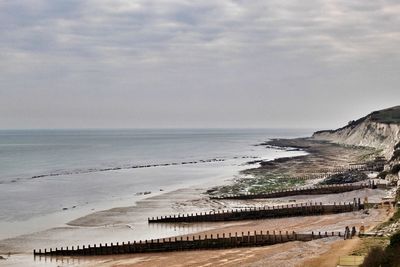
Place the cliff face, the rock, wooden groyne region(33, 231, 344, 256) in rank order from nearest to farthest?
1. wooden groyne region(33, 231, 344, 256)
2. the rock
3. the cliff face

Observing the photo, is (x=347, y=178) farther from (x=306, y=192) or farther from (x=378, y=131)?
(x=378, y=131)

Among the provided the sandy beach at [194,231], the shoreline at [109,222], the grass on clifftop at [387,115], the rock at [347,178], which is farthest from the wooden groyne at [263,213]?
the grass on clifftop at [387,115]

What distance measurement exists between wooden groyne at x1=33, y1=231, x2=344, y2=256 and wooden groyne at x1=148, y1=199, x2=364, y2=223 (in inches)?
406

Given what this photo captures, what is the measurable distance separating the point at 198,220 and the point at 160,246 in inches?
469

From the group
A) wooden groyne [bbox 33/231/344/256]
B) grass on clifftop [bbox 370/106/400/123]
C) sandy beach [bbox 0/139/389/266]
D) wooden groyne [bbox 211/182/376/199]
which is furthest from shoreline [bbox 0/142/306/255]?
grass on clifftop [bbox 370/106/400/123]

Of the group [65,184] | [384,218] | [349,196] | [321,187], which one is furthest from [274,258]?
[65,184]

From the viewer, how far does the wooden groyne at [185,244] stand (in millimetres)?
42094

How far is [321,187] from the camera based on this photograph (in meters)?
71.0

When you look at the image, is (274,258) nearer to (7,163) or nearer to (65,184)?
(65,184)

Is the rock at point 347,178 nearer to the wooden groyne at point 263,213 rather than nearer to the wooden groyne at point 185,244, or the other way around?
the wooden groyne at point 263,213

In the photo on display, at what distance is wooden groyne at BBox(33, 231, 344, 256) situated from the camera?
1657 inches

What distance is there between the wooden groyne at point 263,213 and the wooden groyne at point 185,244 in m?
10.3

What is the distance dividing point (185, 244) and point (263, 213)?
15079 millimetres

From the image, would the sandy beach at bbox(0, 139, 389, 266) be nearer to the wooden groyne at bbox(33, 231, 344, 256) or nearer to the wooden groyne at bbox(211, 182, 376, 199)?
the wooden groyne at bbox(33, 231, 344, 256)
